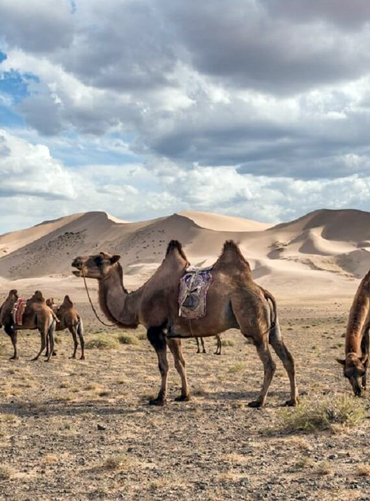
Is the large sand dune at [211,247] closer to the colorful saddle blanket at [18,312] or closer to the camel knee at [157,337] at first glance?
the colorful saddle blanket at [18,312]

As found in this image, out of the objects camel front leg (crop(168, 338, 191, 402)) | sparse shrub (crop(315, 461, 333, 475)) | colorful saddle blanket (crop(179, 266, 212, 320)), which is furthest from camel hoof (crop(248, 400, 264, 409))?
sparse shrub (crop(315, 461, 333, 475))

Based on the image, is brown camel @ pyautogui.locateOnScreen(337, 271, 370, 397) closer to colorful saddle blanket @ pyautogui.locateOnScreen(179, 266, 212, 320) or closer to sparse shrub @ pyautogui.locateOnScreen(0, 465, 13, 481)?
colorful saddle blanket @ pyautogui.locateOnScreen(179, 266, 212, 320)

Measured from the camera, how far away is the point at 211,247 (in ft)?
329

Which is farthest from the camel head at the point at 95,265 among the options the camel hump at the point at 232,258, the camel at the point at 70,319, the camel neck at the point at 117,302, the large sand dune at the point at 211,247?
the large sand dune at the point at 211,247

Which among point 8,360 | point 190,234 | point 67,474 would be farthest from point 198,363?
point 190,234

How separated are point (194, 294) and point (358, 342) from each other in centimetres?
281

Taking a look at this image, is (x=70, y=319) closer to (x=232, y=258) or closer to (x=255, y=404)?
(x=232, y=258)

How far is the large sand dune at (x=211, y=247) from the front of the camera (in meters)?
75.6

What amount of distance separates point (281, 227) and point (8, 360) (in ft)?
333

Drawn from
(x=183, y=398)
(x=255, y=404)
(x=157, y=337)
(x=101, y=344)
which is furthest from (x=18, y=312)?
(x=255, y=404)

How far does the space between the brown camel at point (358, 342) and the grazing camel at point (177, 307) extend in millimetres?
1024

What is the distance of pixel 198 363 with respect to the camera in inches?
664

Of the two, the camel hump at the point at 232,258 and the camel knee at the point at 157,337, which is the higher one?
the camel hump at the point at 232,258

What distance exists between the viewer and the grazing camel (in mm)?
10281
